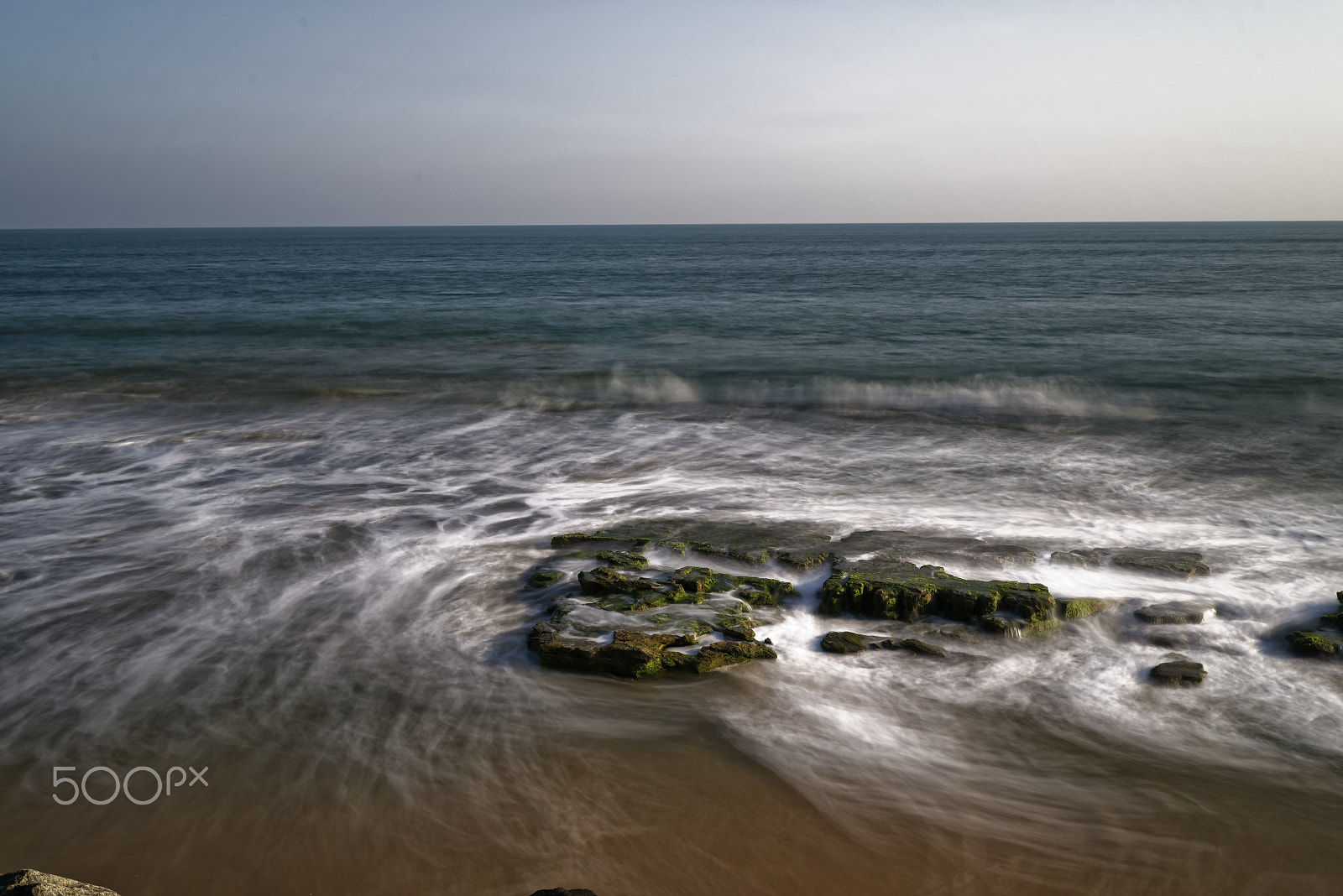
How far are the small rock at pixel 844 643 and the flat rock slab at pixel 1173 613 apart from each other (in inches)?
107

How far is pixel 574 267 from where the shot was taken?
77.2 m

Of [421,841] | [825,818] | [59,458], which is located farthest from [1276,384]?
[59,458]

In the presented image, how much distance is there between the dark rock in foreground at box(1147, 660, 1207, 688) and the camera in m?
7.04

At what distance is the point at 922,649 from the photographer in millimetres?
7551

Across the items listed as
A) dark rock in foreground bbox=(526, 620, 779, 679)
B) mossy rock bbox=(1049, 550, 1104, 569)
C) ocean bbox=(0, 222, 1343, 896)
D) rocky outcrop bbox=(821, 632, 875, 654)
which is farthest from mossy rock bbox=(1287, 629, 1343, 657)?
dark rock in foreground bbox=(526, 620, 779, 679)

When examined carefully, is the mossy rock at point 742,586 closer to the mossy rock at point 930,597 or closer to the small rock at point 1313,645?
the mossy rock at point 930,597

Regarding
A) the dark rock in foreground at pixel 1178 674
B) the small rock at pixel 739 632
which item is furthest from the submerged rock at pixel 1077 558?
the small rock at pixel 739 632

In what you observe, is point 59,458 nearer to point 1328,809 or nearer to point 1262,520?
point 1328,809

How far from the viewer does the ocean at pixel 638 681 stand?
5.16m

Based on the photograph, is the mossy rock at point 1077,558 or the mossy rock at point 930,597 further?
the mossy rock at point 1077,558

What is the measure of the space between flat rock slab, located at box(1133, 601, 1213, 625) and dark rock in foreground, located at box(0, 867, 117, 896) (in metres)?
8.14

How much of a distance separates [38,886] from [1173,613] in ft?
28.0

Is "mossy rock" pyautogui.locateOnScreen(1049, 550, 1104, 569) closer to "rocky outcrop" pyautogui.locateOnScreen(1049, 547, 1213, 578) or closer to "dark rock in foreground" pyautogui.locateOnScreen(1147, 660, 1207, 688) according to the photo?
"rocky outcrop" pyautogui.locateOnScreen(1049, 547, 1213, 578)

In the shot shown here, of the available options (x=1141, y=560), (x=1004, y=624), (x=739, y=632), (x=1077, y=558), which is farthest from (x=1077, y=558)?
(x=739, y=632)
